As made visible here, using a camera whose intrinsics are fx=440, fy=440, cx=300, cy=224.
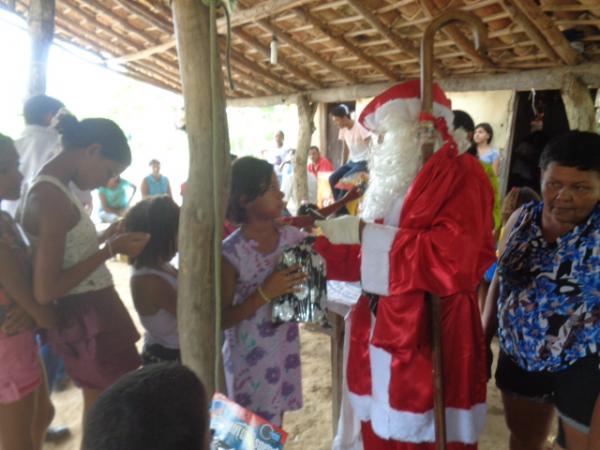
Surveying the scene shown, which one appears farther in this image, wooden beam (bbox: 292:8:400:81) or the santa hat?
wooden beam (bbox: 292:8:400:81)

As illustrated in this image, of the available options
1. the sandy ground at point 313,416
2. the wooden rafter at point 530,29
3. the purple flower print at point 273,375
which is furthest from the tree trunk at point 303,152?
the purple flower print at point 273,375

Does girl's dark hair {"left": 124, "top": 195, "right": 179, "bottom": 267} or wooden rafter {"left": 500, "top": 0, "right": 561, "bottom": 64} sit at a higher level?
wooden rafter {"left": 500, "top": 0, "right": 561, "bottom": 64}

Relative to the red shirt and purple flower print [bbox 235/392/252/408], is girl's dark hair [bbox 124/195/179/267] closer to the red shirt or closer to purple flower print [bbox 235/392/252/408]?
purple flower print [bbox 235/392/252/408]

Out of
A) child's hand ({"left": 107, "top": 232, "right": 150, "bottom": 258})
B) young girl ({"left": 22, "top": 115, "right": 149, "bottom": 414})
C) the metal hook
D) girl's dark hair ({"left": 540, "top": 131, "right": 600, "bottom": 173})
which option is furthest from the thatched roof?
child's hand ({"left": 107, "top": 232, "right": 150, "bottom": 258})

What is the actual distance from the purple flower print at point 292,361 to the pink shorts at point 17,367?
97 centimetres

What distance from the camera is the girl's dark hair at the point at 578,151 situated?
1531 millimetres

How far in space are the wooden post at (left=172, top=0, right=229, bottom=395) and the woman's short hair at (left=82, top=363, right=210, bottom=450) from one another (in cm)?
46

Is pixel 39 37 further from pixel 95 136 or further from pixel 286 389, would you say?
pixel 286 389

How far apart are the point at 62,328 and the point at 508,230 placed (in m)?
1.87

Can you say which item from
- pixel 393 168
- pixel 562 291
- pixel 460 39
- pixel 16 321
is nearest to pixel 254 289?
pixel 393 168

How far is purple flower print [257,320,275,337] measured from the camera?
1747 millimetres

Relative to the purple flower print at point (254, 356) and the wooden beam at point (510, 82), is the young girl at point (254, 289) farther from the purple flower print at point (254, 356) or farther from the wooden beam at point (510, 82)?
the wooden beam at point (510, 82)

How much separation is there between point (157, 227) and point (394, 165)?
40.7 inches

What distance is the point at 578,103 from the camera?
3797mm
